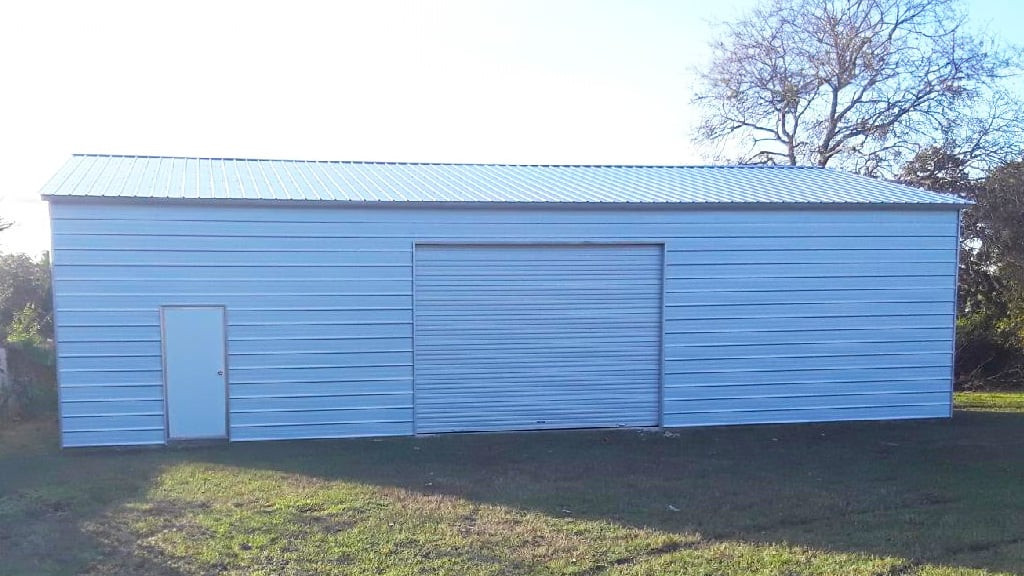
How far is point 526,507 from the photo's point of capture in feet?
25.3

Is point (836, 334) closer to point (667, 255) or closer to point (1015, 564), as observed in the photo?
point (667, 255)

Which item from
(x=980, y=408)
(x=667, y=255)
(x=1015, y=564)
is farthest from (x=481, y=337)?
(x=980, y=408)

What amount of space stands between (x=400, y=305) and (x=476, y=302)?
1071mm

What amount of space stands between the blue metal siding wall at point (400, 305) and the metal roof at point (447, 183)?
0.24 metres

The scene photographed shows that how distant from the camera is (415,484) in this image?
8.67 m

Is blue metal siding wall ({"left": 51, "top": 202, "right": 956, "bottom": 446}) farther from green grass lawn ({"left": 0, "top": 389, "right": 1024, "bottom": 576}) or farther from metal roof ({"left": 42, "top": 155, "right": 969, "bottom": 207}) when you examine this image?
green grass lawn ({"left": 0, "top": 389, "right": 1024, "bottom": 576})

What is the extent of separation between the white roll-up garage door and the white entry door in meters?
2.52

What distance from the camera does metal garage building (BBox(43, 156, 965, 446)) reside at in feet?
35.8

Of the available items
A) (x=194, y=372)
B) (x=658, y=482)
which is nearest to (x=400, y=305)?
(x=194, y=372)

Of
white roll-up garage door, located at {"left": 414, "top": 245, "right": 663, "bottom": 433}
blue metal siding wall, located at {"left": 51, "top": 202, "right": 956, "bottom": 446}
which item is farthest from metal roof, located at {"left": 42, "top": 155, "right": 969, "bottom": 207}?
white roll-up garage door, located at {"left": 414, "top": 245, "right": 663, "bottom": 433}

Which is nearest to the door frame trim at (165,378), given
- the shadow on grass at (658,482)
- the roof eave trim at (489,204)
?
the shadow on grass at (658,482)

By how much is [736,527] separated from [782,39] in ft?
74.9

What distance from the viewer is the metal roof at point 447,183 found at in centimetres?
1141

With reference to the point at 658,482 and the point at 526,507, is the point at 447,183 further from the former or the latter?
the point at 526,507
